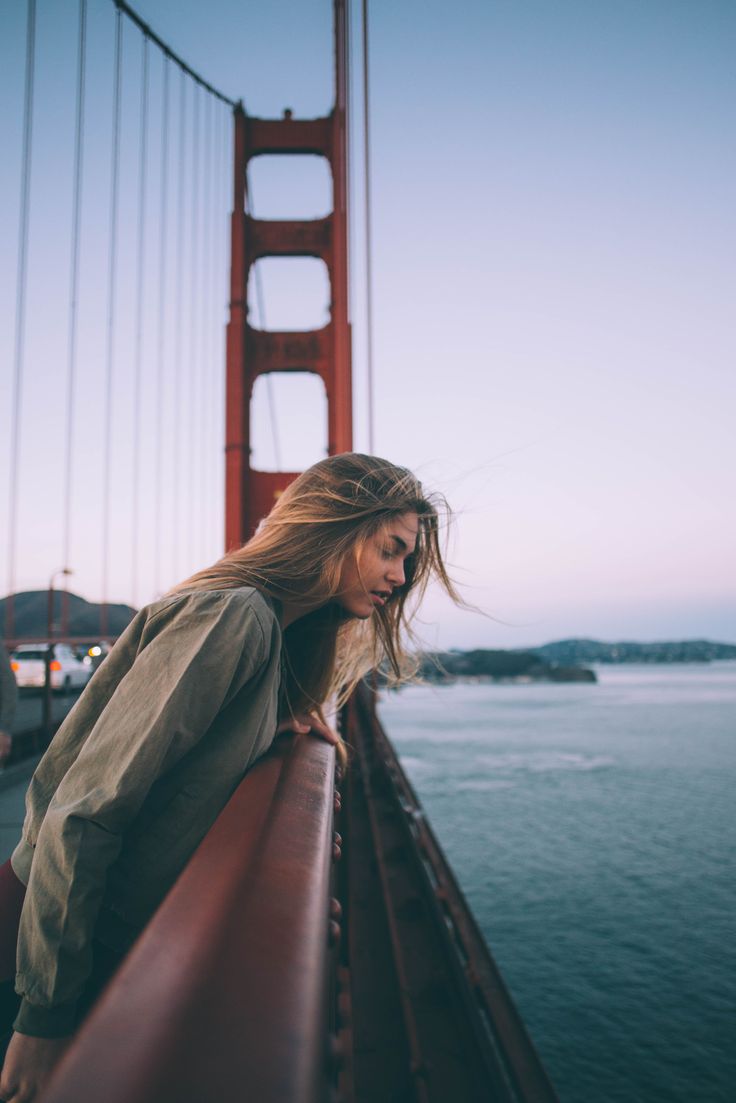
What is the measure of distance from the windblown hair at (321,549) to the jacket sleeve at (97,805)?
21 centimetres

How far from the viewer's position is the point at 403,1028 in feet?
9.30

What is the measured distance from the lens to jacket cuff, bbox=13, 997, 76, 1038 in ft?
2.17

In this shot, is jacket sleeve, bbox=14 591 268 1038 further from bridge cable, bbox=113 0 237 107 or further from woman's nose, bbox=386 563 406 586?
bridge cable, bbox=113 0 237 107

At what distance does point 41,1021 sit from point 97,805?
229 mm

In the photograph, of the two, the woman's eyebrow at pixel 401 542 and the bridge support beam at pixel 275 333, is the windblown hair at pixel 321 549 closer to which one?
the woman's eyebrow at pixel 401 542

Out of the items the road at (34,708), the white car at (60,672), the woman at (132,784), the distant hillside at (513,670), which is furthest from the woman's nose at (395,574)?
the distant hillside at (513,670)

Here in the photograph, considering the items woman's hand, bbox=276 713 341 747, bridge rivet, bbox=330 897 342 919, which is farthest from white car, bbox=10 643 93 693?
bridge rivet, bbox=330 897 342 919

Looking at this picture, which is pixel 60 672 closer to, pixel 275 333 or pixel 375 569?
pixel 275 333

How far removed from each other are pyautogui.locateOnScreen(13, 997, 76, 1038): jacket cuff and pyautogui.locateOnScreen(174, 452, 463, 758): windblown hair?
0.48 m

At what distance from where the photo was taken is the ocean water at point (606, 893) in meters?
9.60

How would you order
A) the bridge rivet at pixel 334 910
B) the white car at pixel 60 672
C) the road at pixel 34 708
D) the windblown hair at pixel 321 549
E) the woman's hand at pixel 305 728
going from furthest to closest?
the white car at pixel 60 672 < the road at pixel 34 708 < the windblown hair at pixel 321 549 < the woman's hand at pixel 305 728 < the bridge rivet at pixel 334 910

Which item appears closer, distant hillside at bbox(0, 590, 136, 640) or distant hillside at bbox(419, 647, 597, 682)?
distant hillside at bbox(0, 590, 136, 640)

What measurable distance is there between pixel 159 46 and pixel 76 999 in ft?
47.1

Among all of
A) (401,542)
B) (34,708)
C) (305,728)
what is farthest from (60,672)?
(305,728)
